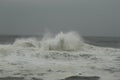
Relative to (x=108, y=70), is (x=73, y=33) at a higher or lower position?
higher

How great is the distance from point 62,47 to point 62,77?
12.4 m

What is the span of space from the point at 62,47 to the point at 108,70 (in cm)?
1082

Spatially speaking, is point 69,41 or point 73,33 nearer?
point 69,41

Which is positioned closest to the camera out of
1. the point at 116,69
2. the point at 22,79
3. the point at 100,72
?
the point at 22,79

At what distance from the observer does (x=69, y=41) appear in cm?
2459

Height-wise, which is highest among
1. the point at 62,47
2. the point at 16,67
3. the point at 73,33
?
the point at 73,33

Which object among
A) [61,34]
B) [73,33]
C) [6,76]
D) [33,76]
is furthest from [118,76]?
[73,33]

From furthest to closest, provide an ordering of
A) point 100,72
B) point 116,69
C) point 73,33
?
point 73,33, point 116,69, point 100,72

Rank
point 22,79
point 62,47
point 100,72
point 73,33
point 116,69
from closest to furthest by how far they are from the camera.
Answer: point 22,79, point 100,72, point 116,69, point 62,47, point 73,33

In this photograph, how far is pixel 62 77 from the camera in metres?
10.7

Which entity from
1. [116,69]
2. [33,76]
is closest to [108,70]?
[116,69]

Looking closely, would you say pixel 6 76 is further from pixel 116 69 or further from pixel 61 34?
pixel 61 34

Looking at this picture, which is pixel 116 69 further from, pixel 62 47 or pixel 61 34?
pixel 61 34

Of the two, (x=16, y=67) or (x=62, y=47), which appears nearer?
(x=16, y=67)
